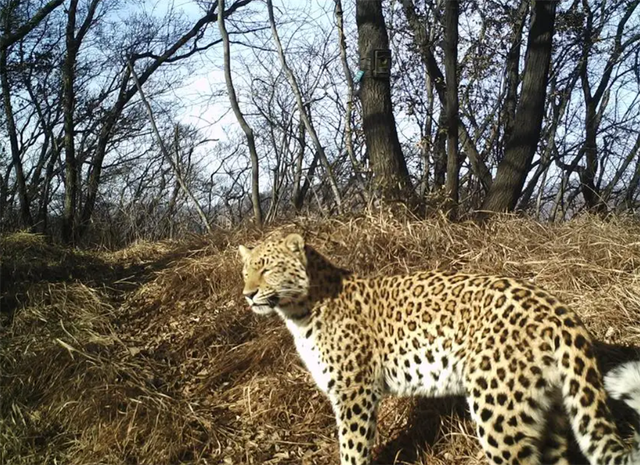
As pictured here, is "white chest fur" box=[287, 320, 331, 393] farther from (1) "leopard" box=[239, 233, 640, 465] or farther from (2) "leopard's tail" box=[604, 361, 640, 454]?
(2) "leopard's tail" box=[604, 361, 640, 454]

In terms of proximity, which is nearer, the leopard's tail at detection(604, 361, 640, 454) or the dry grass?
the leopard's tail at detection(604, 361, 640, 454)

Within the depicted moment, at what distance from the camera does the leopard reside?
3.90 m

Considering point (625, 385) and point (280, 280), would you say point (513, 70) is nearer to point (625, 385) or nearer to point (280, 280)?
point (280, 280)

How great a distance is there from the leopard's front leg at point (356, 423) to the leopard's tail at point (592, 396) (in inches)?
62.8

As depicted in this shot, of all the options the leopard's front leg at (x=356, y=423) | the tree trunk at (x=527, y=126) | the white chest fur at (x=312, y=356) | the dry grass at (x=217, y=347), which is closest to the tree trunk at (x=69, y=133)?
the dry grass at (x=217, y=347)

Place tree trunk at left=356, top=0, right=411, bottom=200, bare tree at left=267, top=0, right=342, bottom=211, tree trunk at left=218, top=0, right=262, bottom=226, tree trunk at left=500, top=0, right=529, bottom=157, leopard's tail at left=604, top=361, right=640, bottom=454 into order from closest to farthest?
leopard's tail at left=604, top=361, right=640, bottom=454, tree trunk at left=356, top=0, right=411, bottom=200, bare tree at left=267, top=0, right=342, bottom=211, tree trunk at left=218, top=0, right=262, bottom=226, tree trunk at left=500, top=0, right=529, bottom=157

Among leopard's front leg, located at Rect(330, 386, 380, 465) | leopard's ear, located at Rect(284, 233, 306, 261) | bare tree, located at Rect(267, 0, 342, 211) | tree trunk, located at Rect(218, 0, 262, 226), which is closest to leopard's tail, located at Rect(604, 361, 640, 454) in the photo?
leopard's front leg, located at Rect(330, 386, 380, 465)

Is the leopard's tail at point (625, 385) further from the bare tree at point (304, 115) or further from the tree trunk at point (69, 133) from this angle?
the tree trunk at point (69, 133)

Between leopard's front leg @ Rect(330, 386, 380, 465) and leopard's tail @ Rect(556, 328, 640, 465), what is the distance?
5.23 feet

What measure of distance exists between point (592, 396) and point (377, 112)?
640cm

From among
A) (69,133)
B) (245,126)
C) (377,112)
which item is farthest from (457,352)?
(69,133)

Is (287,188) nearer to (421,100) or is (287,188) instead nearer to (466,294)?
(421,100)

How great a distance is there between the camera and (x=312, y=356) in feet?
17.2

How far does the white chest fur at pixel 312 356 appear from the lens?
509 cm
